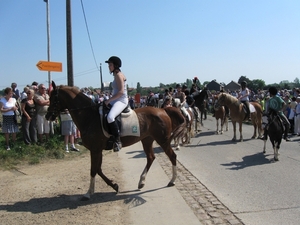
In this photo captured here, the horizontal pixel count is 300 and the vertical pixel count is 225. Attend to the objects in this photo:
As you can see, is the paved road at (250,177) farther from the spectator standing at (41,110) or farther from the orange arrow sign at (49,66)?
the orange arrow sign at (49,66)

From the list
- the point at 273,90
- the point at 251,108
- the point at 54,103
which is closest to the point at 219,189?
the point at 54,103

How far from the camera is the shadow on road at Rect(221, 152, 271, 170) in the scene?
8.30 meters

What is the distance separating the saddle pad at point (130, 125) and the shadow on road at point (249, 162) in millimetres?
3324

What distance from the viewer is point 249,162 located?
28.7 ft

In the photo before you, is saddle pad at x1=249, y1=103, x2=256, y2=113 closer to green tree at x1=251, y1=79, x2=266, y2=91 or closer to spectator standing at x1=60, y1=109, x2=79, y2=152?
spectator standing at x1=60, y1=109, x2=79, y2=152

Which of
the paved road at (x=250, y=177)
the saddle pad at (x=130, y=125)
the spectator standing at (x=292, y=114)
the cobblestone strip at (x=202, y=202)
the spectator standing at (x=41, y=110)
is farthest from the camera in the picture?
the spectator standing at (x=292, y=114)

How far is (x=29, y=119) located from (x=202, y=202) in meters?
7.02

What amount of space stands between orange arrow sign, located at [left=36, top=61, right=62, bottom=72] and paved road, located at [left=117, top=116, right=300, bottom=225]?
388 cm

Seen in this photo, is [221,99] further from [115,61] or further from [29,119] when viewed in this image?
[115,61]

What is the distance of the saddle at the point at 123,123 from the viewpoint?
598 centimetres

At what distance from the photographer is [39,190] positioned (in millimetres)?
6469

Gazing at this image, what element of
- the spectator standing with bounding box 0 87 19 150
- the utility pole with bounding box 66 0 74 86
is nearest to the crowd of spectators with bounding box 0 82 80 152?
the spectator standing with bounding box 0 87 19 150

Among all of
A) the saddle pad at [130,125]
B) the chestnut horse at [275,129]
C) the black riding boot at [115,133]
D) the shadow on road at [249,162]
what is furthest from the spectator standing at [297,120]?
the black riding boot at [115,133]

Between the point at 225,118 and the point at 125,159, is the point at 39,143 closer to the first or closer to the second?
the point at 125,159
